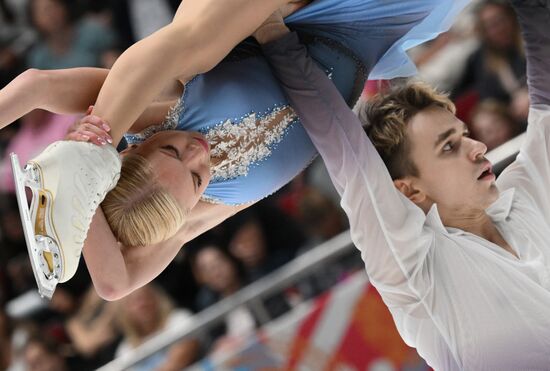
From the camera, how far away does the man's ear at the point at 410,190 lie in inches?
104

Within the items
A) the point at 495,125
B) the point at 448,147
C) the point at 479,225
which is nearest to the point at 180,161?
the point at 448,147

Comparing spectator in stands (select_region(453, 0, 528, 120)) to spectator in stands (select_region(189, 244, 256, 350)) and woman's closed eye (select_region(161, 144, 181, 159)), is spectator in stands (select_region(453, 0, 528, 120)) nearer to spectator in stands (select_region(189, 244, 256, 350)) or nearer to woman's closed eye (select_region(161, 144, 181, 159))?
spectator in stands (select_region(189, 244, 256, 350))

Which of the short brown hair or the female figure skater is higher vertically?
the female figure skater

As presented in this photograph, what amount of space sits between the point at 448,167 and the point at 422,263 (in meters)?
0.27

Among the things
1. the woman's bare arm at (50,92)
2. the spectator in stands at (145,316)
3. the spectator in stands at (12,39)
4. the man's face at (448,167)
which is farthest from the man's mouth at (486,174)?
the spectator in stands at (12,39)

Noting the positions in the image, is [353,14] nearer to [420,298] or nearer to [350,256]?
[420,298]

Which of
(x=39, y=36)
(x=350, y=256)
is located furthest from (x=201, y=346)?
(x=39, y=36)

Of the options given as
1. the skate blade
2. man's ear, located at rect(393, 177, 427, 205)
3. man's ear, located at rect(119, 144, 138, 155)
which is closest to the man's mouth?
man's ear, located at rect(393, 177, 427, 205)

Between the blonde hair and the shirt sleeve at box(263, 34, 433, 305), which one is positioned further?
the shirt sleeve at box(263, 34, 433, 305)

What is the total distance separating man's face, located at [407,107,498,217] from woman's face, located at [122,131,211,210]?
55cm

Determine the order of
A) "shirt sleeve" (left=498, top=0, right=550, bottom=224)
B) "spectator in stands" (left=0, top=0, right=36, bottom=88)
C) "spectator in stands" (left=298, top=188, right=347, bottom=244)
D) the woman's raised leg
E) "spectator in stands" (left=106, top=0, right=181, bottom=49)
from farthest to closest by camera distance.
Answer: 1. "spectator in stands" (left=0, top=0, right=36, bottom=88)
2. "spectator in stands" (left=106, top=0, right=181, bottom=49)
3. "spectator in stands" (left=298, top=188, right=347, bottom=244)
4. "shirt sleeve" (left=498, top=0, right=550, bottom=224)
5. the woman's raised leg

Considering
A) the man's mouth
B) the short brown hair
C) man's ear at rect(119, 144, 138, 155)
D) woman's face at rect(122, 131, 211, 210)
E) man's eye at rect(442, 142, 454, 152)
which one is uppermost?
man's ear at rect(119, 144, 138, 155)

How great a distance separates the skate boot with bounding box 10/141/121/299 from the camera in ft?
6.75

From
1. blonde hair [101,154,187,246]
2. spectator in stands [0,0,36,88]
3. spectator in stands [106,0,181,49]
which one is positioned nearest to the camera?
blonde hair [101,154,187,246]
